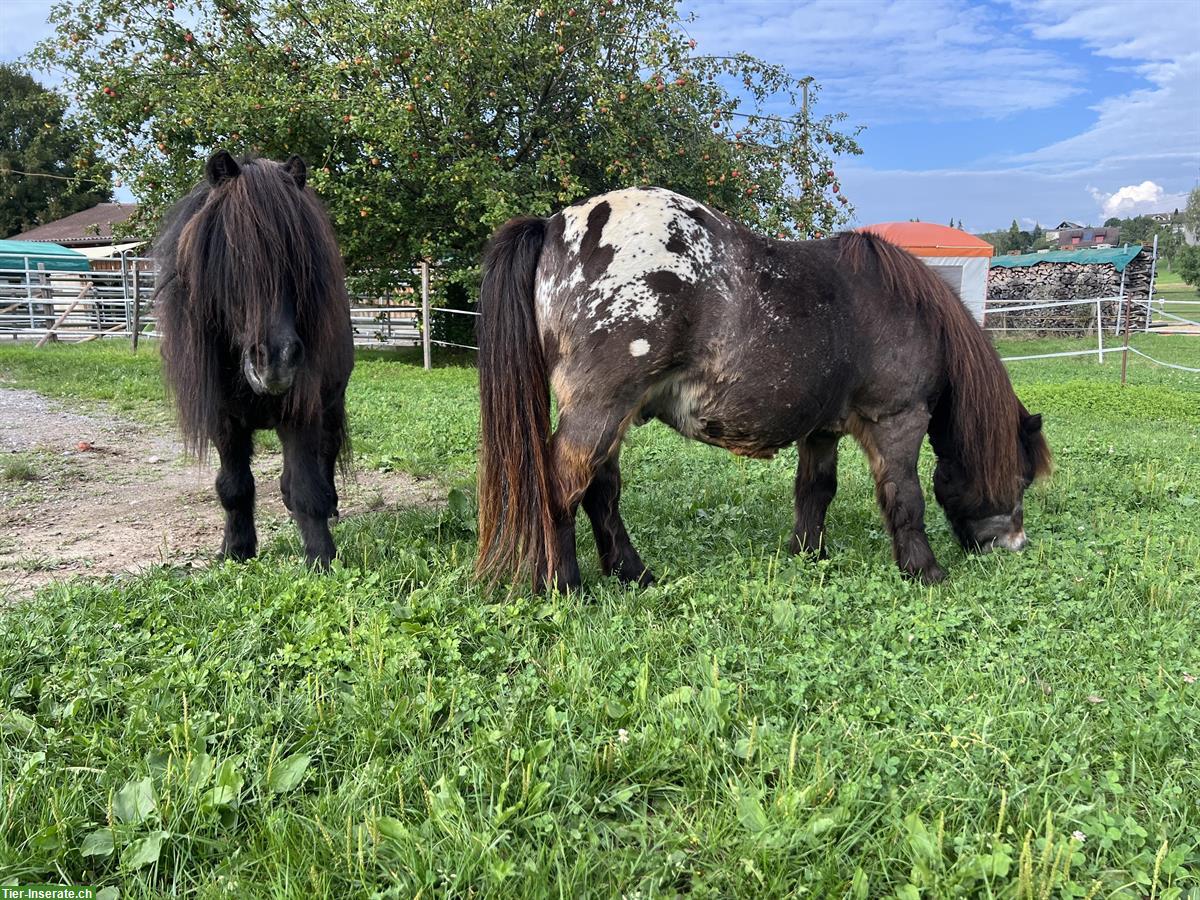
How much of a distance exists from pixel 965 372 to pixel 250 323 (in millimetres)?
3505

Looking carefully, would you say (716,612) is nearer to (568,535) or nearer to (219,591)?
(568,535)

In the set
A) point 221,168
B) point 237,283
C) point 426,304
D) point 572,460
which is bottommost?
point 572,460

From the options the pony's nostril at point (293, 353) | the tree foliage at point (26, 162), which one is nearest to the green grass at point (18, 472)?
the pony's nostril at point (293, 353)

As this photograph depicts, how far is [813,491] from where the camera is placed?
14.3ft

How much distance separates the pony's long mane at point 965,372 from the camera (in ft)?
12.7

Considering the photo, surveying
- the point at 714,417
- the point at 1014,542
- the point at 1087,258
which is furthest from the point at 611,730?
the point at 1087,258

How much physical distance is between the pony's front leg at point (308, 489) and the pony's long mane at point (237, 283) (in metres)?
0.10

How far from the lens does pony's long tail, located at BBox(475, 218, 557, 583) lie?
3379 millimetres

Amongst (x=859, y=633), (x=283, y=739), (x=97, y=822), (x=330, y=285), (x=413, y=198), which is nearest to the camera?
(x=97, y=822)

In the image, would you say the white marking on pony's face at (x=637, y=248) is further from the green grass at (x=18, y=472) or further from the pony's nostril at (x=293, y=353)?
the green grass at (x=18, y=472)

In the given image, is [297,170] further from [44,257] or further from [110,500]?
[44,257]

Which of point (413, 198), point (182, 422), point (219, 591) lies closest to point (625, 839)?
point (219, 591)

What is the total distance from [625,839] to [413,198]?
13.2 m

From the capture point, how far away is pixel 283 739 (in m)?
2.23
